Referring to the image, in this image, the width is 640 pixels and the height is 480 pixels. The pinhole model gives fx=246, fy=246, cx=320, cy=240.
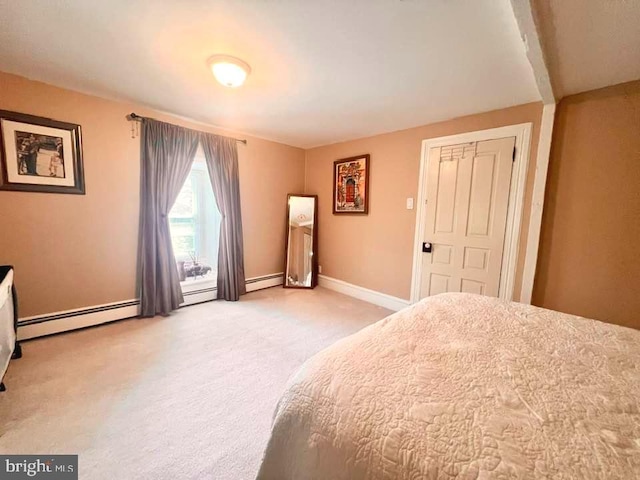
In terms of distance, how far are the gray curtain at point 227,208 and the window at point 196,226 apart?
146 mm

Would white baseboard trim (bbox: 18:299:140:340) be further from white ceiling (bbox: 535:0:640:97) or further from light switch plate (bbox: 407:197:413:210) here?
white ceiling (bbox: 535:0:640:97)

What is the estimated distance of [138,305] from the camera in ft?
9.11

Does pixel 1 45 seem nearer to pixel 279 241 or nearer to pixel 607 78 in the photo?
A: pixel 279 241

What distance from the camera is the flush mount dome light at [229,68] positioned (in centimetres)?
171

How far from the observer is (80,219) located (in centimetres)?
241

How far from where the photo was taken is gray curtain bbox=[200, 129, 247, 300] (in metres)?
3.20

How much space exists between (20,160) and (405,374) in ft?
11.1

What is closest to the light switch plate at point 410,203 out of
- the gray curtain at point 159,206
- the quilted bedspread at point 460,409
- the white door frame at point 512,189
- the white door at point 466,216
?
the white door at point 466,216

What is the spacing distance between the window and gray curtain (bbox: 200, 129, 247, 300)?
146 mm

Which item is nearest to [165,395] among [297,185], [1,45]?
[1,45]

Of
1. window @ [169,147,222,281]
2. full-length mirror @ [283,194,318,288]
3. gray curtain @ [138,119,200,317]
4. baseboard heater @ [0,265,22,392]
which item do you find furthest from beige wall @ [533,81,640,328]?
baseboard heater @ [0,265,22,392]

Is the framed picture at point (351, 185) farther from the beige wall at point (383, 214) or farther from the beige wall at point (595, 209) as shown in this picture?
the beige wall at point (595, 209)

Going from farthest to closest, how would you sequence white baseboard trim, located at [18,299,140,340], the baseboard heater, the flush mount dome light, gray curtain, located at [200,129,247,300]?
gray curtain, located at [200,129,247,300] → white baseboard trim, located at [18,299,140,340] → the flush mount dome light → the baseboard heater

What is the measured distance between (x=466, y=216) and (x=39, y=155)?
4.13m
